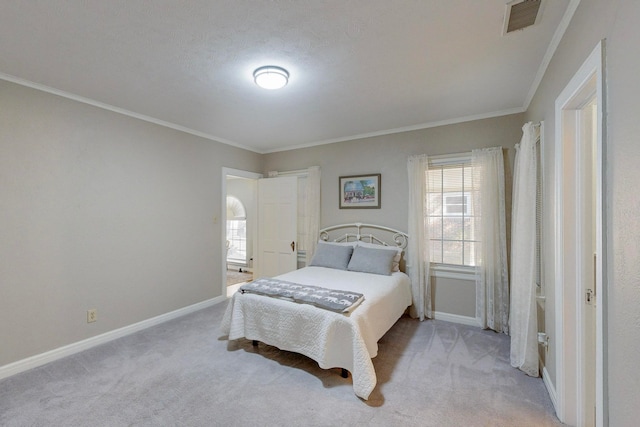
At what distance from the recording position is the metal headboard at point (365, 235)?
152 inches

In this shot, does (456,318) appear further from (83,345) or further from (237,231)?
(237,231)

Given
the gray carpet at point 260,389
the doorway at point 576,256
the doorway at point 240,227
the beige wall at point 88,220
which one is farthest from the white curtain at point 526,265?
the doorway at point 240,227

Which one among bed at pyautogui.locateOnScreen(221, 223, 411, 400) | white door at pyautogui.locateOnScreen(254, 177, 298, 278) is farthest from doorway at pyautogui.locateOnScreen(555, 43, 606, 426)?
white door at pyautogui.locateOnScreen(254, 177, 298, 278)

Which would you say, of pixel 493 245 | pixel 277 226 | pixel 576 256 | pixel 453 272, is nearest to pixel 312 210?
pixel 277 226

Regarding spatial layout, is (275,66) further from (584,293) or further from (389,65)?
(584,293)

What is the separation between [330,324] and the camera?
7.38ft

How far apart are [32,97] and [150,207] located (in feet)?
4.66

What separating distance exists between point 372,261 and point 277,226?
193cm

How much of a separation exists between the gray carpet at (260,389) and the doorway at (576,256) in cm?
27

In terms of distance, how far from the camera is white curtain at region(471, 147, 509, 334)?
10.5ft

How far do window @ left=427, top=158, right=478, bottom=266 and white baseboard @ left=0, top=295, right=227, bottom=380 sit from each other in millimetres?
3468

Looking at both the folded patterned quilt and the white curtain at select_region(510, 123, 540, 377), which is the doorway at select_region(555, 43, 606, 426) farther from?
the folded patterned quilt

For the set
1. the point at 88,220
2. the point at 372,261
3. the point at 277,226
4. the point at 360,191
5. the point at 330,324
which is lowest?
the point at 330,324

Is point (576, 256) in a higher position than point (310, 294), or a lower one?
higher
